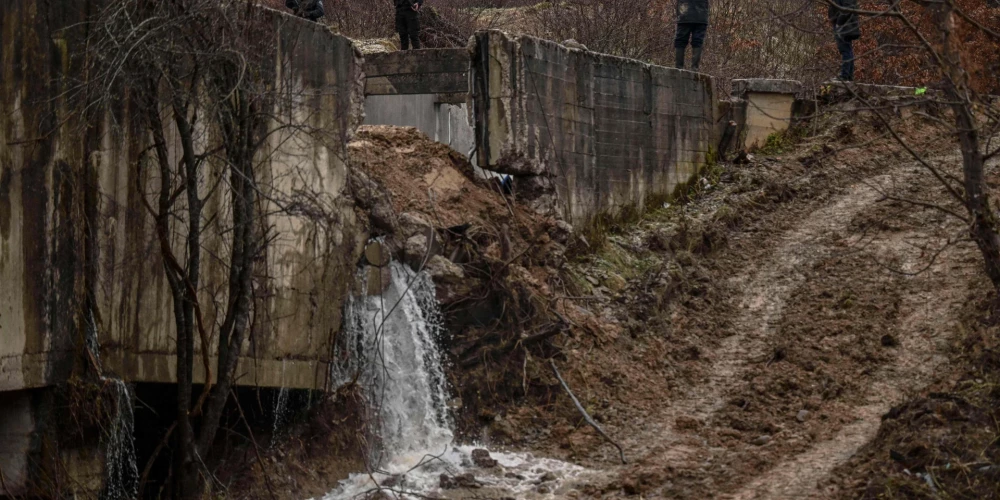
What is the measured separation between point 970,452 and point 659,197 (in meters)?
7.07

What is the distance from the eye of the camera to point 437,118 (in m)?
12.7

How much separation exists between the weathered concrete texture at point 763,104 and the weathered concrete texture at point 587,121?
0.82m

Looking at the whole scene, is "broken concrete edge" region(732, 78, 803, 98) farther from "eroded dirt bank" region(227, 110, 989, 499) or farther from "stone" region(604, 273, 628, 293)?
"stone" region(604, 273, 628, 293)

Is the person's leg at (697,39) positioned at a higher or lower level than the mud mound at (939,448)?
higher

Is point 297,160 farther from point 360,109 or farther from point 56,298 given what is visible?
point 56,298

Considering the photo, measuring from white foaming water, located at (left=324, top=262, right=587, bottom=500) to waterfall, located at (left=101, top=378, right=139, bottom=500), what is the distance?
4.95 feet

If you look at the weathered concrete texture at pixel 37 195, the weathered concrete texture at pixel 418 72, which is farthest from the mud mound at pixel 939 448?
the weathered concrete texture at pixel 418 72

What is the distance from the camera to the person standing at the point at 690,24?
16312mm

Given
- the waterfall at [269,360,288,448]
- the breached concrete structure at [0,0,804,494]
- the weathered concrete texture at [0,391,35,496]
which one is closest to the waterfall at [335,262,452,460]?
the breached concrete structure at [0,0,804,494]

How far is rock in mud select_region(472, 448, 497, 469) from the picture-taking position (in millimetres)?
9453

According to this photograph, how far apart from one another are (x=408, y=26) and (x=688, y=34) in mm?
3795

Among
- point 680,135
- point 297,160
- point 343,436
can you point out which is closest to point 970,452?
point 343,436

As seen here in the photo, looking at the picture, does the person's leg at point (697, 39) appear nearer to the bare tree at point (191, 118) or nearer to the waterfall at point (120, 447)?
the bare tree at point (191, 118)

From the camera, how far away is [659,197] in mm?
14547
